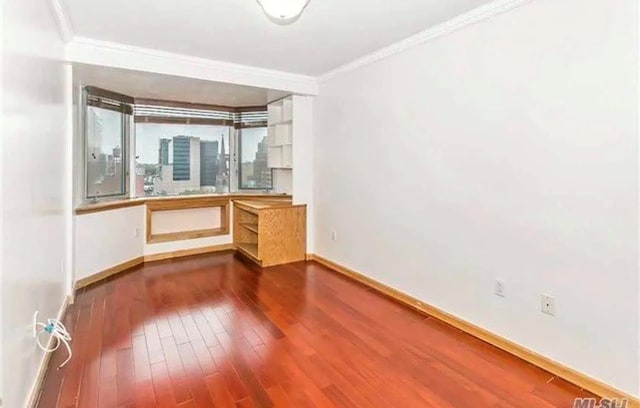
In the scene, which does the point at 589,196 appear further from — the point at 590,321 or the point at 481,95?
the point at 481,95

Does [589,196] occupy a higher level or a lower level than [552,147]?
lower

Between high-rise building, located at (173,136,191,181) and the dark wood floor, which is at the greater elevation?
high-rise building, located at (173,136,191,181)

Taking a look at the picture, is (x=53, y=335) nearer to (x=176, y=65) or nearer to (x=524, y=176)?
(x=176, y=65)

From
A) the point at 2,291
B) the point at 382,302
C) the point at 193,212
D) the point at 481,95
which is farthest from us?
the point at 193,212

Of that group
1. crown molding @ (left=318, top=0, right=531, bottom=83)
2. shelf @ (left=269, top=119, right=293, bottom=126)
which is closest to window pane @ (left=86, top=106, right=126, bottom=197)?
shelf @ (left=269, top=119, right=293, bottom=126)

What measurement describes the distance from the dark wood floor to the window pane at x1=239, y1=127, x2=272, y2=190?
2395 millimetres

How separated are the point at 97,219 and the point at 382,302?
306 cm

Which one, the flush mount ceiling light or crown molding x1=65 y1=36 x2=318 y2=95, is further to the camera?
crown molding x1=65 y1=36 x2=318 y2=95

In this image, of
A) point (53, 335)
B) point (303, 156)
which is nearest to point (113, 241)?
point (53, 335)

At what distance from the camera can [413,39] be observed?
302 centimetres

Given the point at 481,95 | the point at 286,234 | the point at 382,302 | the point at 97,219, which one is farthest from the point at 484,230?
the point at 97,219

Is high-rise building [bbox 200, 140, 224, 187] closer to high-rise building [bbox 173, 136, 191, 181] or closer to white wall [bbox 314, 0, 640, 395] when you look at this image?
high-rise building [bbox 173, 136, 191, 181]

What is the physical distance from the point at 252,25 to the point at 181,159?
9.94 feet

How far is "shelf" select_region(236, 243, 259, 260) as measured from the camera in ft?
14.9
